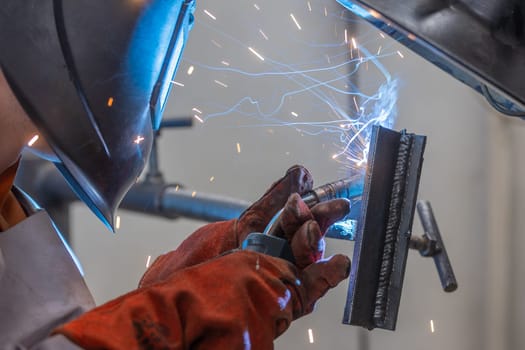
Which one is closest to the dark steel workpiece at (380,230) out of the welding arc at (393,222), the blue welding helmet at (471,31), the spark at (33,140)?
the welding arc at (393,222)

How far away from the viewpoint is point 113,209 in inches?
48.0

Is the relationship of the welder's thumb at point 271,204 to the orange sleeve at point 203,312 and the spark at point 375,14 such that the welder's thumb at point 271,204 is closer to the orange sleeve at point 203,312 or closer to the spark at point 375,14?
the orange sleeve at point 203,312

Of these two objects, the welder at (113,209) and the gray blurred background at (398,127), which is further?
the gray blurred background at (398,127)

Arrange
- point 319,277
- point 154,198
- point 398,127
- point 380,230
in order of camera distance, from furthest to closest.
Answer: point 154,198, point 398,127, point 380,230, point 319,277

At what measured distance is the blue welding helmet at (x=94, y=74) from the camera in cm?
106

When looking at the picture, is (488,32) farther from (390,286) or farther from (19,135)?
(19,135)

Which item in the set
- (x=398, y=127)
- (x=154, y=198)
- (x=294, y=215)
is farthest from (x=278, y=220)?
(x=154, y=198)

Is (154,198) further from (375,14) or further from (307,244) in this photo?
(375,14)

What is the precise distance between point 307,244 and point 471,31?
42 centimetres

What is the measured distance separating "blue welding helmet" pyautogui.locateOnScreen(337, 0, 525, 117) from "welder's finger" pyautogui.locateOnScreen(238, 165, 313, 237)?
1.29ft

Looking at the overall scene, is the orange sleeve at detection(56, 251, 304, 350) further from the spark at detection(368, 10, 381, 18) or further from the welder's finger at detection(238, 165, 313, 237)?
the spark at detection(368, 10, 381, 18)

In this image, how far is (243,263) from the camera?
95cm

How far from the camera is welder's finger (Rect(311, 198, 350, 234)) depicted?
1.05 m

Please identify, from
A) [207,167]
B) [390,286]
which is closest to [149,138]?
[390,286]
